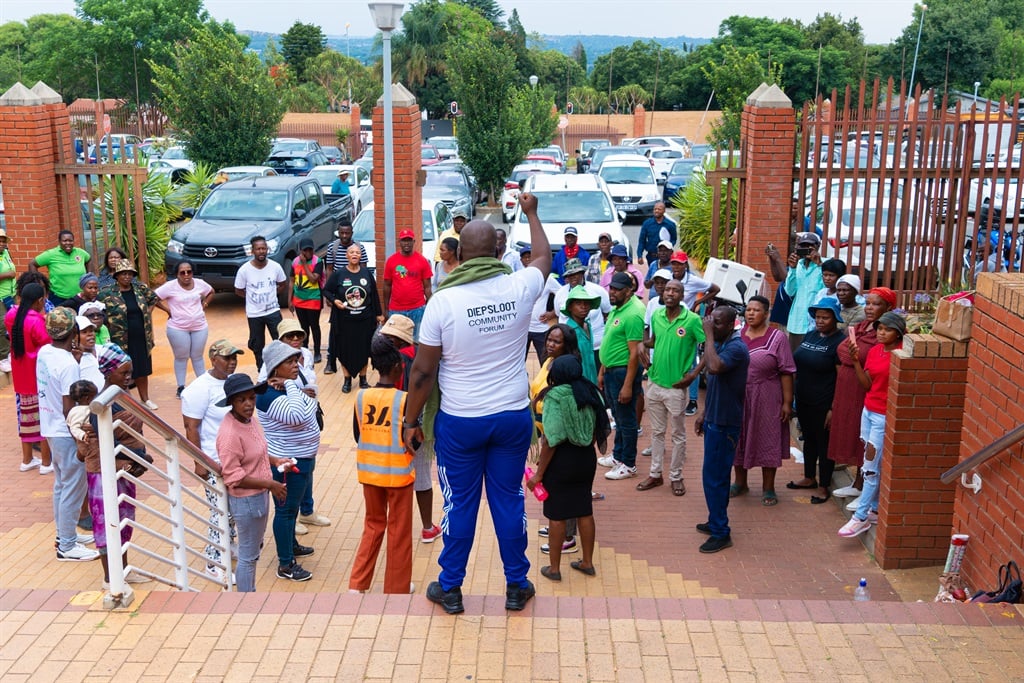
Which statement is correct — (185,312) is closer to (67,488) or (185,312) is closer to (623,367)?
(67,488)

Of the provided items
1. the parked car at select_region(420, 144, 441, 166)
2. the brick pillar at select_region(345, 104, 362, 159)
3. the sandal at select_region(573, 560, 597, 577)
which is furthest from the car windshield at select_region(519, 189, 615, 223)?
the brick pillar at select_region(345, 104, 362, 159)

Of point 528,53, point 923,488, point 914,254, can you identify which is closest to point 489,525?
point 923,488

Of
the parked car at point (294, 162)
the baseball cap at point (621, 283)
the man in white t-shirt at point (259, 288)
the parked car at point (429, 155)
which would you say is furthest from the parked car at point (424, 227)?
the parked car at point (429, 155)

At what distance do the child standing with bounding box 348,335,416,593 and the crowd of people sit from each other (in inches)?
0.5

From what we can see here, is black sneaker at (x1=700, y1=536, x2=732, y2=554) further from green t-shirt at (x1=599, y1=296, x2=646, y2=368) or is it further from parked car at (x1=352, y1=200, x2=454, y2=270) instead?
parked car at (x1=352, y1=200, x2=454, y2=270)

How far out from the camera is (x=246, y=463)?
6199 millimetres

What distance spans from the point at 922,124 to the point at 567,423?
6832 millimetres

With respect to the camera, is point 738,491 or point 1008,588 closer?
point 1008,588

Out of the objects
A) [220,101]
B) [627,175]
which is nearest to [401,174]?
[220,101]

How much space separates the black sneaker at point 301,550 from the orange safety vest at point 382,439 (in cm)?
143

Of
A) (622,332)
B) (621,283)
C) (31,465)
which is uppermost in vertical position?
(621,283)

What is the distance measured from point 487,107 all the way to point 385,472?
21.4 metres

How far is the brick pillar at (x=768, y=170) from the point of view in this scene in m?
11.7

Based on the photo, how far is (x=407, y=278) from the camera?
1180cm
